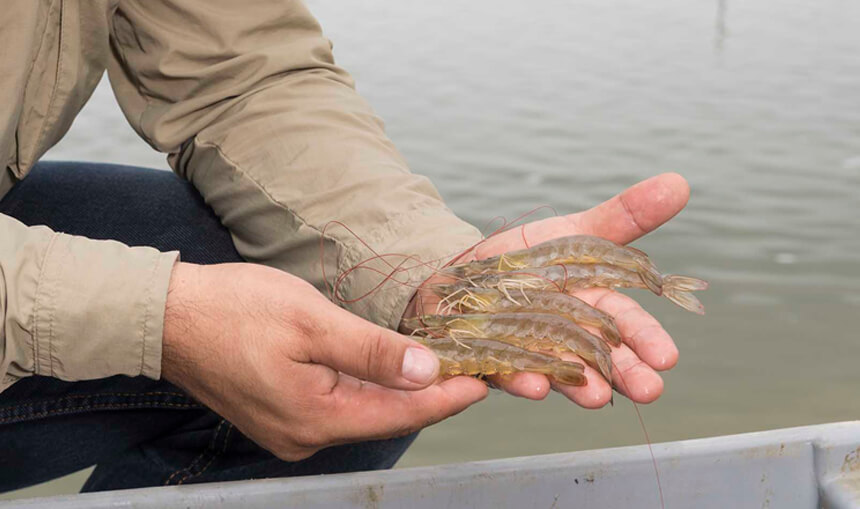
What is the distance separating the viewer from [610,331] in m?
1.62

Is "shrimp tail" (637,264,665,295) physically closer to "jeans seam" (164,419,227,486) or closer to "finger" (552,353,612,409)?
"finger" (552,353,612,409)

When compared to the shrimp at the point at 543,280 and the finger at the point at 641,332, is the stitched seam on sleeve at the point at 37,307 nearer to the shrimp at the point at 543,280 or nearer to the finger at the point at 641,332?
the shrimp at the point at 543,280

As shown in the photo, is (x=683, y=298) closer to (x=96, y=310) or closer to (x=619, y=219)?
(x=619, y=219)

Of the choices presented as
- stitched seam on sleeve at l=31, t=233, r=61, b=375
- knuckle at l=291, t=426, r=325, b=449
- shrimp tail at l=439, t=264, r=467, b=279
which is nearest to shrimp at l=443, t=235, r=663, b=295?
shrimp tail at l=439, t=264, r=467, b=279

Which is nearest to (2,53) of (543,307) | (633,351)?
(543,307)

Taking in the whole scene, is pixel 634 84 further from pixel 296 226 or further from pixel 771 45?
pixel 296 226

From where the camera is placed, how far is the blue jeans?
1.68 m

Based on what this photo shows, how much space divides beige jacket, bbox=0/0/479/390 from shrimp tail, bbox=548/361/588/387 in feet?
1.14

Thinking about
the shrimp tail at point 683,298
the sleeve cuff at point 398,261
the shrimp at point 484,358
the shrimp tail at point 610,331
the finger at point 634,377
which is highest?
the sleeve cuff at point 398,261

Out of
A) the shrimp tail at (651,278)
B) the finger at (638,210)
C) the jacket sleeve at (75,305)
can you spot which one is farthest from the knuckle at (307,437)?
the shrimp tail at (651,278)

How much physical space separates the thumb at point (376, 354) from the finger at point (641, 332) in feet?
1.30

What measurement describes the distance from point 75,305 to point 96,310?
0.03 metres

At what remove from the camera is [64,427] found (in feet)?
5.57

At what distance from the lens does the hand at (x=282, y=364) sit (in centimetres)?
143
